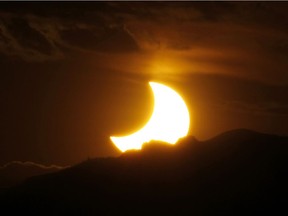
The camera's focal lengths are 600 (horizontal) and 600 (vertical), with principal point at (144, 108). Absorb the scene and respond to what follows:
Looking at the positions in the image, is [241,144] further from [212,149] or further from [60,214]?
[60,214]

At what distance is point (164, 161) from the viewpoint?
298 ft

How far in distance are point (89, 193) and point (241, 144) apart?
23620 mm

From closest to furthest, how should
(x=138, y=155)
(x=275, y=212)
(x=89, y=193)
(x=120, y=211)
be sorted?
(x=275, y=212), (x=120, y=211), (x=89, y=193), (x=138, y=155)

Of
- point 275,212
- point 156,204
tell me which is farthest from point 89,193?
point 275,212

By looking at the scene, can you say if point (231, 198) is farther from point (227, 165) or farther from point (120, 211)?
point (120, 211)

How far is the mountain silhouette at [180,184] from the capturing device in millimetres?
78250

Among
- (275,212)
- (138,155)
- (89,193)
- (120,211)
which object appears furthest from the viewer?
(138,155)

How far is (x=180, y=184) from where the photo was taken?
8438 cm

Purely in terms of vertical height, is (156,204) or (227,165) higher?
(227,165)

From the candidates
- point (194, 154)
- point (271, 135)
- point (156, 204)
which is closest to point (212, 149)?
point (194, 154)

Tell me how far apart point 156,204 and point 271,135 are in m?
21.7

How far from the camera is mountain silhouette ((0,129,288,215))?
7825 centimetres

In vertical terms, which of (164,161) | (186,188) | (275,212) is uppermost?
(164,161)

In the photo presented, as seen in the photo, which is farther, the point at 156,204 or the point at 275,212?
the point at 156,204
